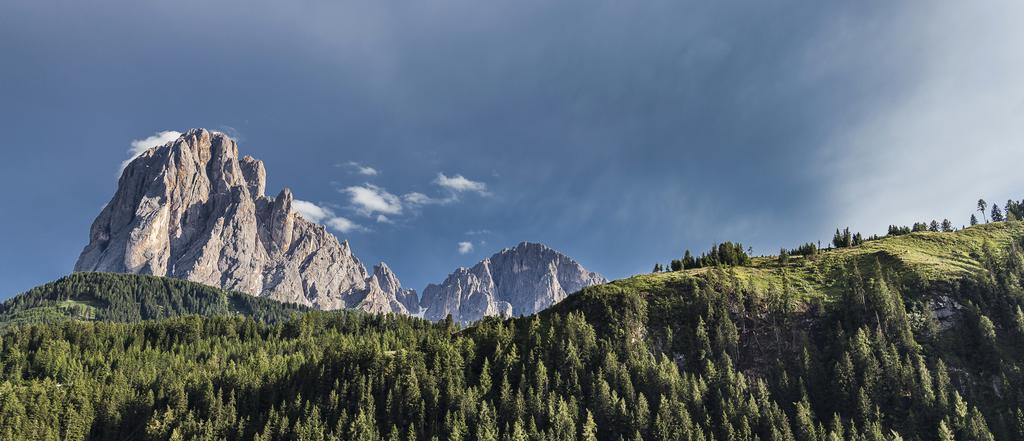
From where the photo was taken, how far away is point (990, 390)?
134 m

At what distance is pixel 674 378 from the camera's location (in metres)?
145

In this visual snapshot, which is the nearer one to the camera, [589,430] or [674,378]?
[589,430]

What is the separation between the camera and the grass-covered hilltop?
430 ft

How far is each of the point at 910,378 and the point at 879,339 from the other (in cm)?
1528

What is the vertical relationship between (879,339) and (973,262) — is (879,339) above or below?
below

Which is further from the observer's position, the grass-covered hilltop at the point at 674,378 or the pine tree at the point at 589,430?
the grass-covered hilltop at the point at 674,378

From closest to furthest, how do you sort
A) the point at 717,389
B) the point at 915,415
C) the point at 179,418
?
the point at 915,415 < the point at 717,389 < the point at 179,418

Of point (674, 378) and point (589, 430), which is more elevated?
point (674, 378)

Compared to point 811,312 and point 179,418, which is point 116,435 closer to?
point 179,418

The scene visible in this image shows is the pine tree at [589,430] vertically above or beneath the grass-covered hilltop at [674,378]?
beneath

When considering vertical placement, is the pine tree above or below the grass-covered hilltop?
below

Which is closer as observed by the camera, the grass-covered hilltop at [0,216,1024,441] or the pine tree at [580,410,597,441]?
the pine tree at [580,410,597,441]

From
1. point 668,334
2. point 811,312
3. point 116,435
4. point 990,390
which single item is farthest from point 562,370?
point 116,435

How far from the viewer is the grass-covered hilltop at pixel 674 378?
430 feet
